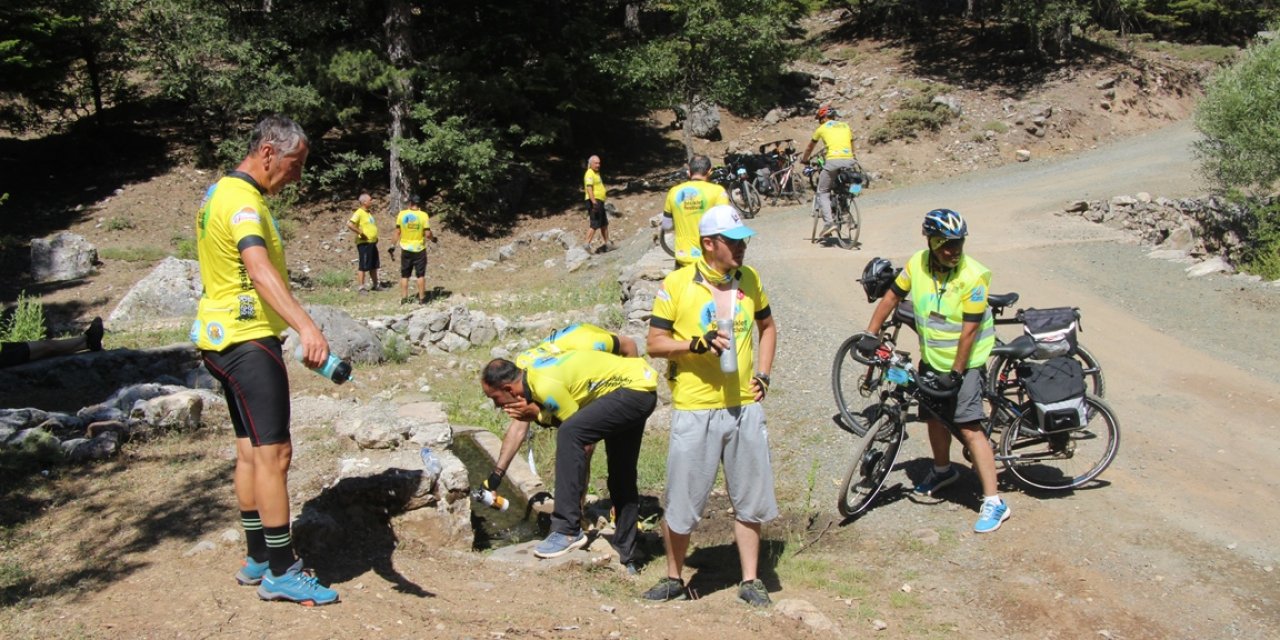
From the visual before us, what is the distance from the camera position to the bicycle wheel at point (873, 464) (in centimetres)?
592

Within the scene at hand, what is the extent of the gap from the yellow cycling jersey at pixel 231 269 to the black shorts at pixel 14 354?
6686 millimetres

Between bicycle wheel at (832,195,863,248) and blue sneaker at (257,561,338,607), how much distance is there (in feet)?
33.5

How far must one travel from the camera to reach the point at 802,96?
1046 inches

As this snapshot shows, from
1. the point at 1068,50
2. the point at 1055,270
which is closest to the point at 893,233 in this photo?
the point at 1055,270

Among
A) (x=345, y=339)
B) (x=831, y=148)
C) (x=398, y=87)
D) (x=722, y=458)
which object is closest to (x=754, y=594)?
(x=722, y=458)

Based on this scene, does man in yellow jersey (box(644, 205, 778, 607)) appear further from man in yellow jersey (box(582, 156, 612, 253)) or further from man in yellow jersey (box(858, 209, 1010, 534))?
man in yellow jersey (box(582, 156, 612, 253))

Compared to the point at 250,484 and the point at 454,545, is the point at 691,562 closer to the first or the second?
the point at 454,545

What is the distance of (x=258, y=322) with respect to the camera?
4.00 m

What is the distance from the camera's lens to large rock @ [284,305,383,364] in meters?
10.9

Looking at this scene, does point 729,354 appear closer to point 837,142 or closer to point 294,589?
point 294,589

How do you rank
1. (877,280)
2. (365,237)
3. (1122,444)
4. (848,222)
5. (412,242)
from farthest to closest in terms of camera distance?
(365,237) → (412,242) → (848,222) → (877,280) → (1122,444)

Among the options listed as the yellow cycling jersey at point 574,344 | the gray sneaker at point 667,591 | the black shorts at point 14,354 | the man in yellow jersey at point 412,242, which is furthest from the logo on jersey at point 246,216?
the man in yellow jersey at point 412,242

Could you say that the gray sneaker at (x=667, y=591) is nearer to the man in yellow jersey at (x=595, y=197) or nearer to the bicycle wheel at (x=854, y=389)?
the bicycle wheel at (x=854, y=389)

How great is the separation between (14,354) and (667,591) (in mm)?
7780
